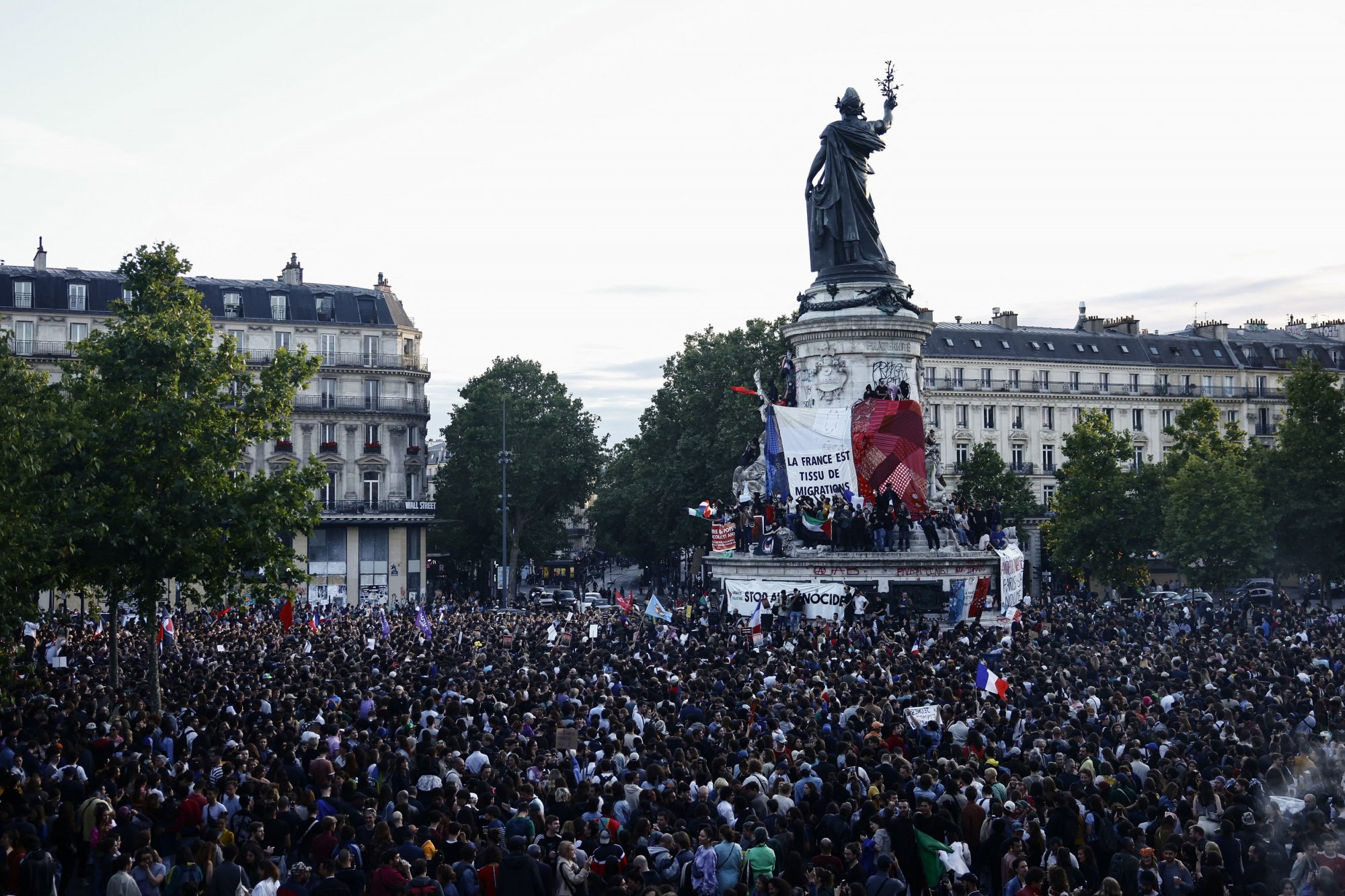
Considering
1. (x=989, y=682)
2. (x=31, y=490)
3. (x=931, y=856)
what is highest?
(x=31, y=490)

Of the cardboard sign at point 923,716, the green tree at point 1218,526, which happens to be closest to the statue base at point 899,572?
the green tree at point 1218,526

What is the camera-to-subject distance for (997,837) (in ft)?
48.8

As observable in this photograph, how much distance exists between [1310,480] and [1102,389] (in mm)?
37782

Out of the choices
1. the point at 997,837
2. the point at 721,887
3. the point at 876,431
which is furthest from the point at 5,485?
the point at 876,431

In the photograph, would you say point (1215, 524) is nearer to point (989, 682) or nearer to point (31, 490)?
point (989, 682)

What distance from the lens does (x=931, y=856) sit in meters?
14.6

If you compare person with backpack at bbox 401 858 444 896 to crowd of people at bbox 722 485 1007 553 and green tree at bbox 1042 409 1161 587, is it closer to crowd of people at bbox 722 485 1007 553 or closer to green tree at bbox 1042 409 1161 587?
crowd of people at bbox 722 485 1007 553

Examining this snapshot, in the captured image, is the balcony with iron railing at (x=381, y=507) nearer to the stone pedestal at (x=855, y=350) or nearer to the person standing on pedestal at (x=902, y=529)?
the stone pedestal at (x=855, y=350)

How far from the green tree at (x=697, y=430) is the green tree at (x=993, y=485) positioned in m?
13.8

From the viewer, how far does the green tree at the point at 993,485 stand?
258ft

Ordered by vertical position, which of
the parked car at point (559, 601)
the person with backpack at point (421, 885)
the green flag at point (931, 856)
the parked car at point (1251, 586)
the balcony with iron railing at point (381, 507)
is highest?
the balcony with iron railing at point (381, 507)

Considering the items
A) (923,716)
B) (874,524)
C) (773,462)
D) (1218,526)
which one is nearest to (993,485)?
(1218,526)

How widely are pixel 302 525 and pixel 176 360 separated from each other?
441cm

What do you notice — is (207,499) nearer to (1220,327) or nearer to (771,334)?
(771,334)
